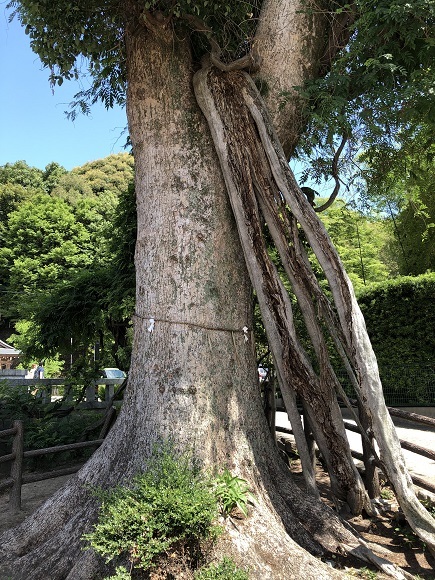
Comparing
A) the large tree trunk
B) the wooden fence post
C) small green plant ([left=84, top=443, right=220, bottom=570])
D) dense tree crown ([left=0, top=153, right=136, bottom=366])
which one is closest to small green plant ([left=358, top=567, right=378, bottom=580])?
the large tree trunk

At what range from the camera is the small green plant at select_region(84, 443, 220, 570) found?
9.61 feet

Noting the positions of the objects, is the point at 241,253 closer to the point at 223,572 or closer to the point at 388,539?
the point at 223,572

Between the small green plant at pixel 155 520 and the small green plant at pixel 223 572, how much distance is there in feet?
0.43

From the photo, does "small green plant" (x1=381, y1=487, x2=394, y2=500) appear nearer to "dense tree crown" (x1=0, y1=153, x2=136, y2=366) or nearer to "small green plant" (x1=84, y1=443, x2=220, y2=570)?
"small green plant" (x1=84, y1=443, x2=220, y2=570)

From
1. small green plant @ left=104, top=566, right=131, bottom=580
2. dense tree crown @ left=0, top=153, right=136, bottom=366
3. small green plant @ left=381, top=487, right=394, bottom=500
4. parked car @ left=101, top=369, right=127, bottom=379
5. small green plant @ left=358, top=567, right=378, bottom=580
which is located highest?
dense tree crown @ left=0, top=153, right=136, bottom=366

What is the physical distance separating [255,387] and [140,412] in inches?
36.1

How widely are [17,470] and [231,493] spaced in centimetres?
312

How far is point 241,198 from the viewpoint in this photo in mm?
4238

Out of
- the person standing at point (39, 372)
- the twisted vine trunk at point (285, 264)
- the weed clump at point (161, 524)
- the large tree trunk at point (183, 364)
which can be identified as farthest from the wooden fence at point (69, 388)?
the person standing at point (39, 372)

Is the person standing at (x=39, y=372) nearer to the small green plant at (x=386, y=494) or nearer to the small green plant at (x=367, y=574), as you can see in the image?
the small green plant at (x=386, y=494)

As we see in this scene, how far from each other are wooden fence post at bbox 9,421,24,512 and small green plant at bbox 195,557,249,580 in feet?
10.3

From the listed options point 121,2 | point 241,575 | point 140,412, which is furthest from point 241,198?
point 241,575

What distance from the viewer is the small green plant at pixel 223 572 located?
293cm

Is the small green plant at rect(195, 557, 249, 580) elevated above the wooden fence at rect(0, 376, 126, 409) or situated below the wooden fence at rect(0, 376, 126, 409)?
below
